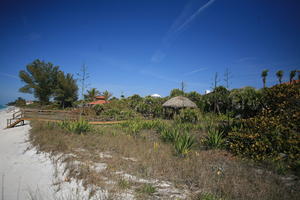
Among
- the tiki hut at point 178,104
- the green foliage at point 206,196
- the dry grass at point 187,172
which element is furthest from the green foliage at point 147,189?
the tiki hut at point 178,104

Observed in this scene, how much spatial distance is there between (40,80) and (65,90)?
643cm

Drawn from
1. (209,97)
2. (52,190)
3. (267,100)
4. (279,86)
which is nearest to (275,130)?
(267,100)

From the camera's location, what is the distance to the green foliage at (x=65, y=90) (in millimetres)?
32875

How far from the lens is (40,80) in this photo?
Answer: 32.6 metres

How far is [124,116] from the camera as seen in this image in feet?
48.9

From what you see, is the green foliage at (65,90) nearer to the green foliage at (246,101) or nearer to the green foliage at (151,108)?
the green foliage at (151,108)

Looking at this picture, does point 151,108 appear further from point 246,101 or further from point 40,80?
point 40,80

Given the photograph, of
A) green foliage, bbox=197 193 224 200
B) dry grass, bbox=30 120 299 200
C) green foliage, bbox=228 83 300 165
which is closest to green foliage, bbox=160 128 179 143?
dry grass, bbox=30 120 299 200

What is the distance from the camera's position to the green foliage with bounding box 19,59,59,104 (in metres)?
32.4

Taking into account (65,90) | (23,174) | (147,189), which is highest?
(65,90)

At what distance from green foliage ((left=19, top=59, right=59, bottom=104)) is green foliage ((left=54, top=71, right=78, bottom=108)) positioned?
1.90 meters

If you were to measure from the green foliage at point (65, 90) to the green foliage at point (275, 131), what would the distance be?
125ft

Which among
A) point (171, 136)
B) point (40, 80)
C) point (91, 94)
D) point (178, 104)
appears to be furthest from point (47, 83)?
point (171, 136)

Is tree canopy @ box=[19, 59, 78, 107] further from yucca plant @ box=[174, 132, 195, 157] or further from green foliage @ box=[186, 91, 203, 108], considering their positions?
yucca plant @ box=[174, 132, 195, 157]
